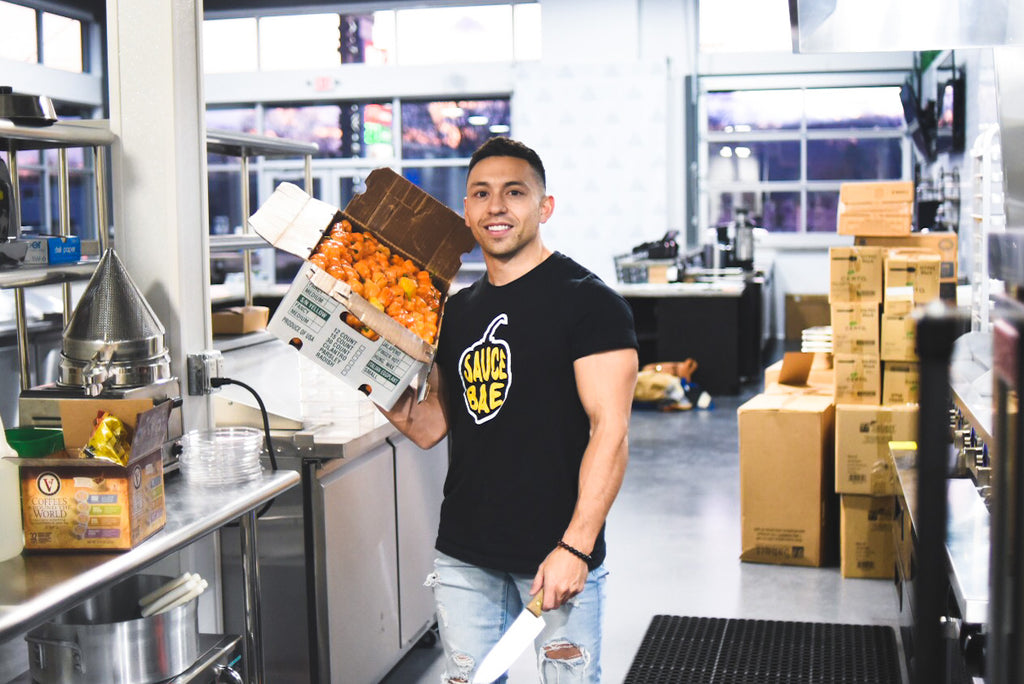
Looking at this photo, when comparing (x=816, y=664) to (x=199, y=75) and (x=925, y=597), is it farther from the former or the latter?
(x=925, y=597)

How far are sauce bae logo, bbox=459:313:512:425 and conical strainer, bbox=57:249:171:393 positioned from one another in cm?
76

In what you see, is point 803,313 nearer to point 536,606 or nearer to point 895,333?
point 895,333

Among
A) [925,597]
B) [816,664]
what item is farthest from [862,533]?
[925,597]

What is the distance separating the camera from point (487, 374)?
212 cm

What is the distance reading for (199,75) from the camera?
8.92 feet

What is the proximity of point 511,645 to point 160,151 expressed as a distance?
1.52 metres

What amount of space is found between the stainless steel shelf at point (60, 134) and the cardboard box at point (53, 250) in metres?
0.22

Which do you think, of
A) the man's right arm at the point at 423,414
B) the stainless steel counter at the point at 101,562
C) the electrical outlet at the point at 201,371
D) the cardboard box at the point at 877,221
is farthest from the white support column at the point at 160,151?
the cardboard box at the point at 877,221

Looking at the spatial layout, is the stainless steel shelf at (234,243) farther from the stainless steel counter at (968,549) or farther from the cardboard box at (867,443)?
the cardboard box at (867,443)

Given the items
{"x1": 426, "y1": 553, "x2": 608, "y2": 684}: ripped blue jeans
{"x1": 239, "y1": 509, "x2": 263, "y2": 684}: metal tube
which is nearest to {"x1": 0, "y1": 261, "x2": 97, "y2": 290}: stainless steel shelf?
{"x1": 239, "y1": 509, "x2": 263, "y2": 684}: metal tube

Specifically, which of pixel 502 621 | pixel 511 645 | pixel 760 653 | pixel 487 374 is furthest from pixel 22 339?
pixel 760 653

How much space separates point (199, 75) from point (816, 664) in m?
2.63

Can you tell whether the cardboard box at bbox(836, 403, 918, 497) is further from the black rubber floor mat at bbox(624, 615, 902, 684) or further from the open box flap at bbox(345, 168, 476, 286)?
the open box flap at bbox(345, 168, 476, 286)

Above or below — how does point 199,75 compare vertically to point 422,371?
above
